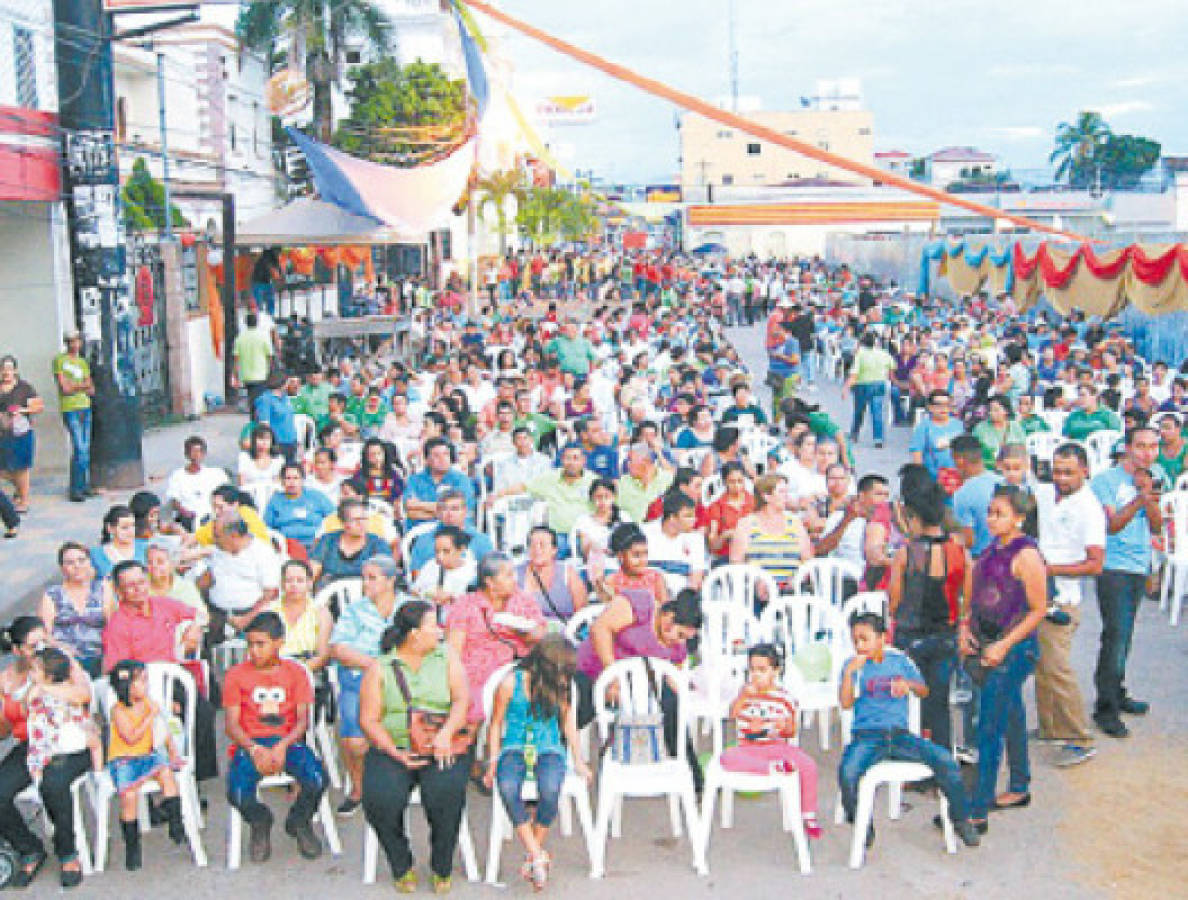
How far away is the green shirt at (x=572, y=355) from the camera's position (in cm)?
1464

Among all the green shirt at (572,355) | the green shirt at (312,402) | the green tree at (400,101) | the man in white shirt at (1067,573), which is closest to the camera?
the man in white shirt at (1067,573)

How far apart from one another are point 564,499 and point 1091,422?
16.9 ft

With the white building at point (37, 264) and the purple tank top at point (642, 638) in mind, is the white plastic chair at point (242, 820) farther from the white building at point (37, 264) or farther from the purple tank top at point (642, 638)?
the white building at point (37, 264)

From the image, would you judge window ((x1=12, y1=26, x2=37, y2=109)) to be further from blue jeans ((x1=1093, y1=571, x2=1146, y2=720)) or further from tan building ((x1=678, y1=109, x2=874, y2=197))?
tan building ((x1=678, y1=109, x2=874, y2=197))

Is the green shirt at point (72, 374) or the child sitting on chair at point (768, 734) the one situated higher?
the green shirt at point (72, 374)

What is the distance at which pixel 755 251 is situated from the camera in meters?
63.6

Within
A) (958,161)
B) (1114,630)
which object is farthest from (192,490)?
(958,161)

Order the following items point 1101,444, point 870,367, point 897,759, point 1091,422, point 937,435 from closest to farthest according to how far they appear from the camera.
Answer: point 897,759, point 937,435, point 1101,444, point 1091,422, point 870,367

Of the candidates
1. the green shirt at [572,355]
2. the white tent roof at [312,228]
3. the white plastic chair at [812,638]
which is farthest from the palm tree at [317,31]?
the white plastic chair at [812,638]

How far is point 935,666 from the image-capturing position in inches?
227

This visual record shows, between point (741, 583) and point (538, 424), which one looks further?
point (538, 424)

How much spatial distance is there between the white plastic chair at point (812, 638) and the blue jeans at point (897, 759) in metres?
0.69

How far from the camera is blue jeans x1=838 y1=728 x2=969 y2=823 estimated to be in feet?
17.4

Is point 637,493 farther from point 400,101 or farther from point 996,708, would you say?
point 400,101
